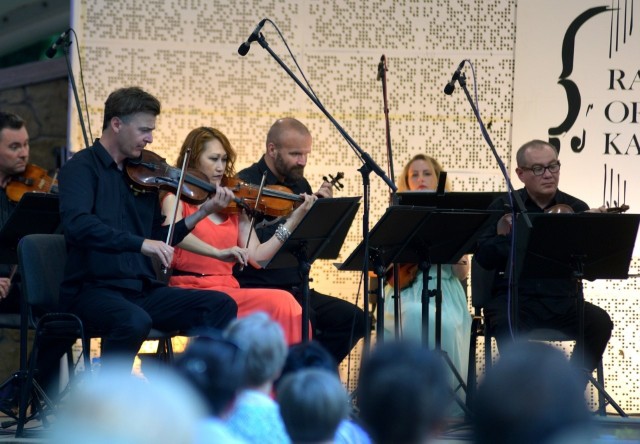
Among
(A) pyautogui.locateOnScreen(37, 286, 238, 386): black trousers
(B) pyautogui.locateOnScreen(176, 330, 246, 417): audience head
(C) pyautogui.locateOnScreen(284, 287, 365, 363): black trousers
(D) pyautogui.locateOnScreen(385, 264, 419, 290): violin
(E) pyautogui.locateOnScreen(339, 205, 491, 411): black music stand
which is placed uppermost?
(E) pyautogui.locateOnScreen(339, 205, 491, 411): black music stand

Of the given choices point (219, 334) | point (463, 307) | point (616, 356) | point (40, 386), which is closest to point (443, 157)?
point (463, 307)

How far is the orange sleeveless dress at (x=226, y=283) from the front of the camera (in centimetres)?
468

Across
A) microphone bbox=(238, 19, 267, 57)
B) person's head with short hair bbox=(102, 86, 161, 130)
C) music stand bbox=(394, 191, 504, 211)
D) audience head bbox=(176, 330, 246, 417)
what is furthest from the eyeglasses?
audience head bbox=(176, 330, 246, 417)

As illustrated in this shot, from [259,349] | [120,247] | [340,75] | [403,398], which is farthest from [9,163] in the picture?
[403,398]

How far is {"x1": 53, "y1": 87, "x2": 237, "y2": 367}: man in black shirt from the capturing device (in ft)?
13.0

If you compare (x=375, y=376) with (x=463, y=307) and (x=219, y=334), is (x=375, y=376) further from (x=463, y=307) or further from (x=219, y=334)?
(x=463, y=307)

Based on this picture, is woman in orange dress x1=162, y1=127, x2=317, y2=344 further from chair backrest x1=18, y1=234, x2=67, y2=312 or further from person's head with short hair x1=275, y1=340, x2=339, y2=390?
person's head with short hair x1=275, y1=340, x2=339, y2=390

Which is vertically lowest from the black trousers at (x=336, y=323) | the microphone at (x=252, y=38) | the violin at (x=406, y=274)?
the black trousers at (x=336, y=323)

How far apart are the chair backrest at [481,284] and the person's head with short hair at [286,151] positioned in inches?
39.5

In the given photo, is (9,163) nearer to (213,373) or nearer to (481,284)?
(481,284)

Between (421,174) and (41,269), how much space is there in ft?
7.55

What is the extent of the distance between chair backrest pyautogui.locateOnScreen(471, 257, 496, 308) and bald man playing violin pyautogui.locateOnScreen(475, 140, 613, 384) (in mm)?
30

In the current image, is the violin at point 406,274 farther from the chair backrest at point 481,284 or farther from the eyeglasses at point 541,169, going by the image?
the eyeglasses at point 541,169

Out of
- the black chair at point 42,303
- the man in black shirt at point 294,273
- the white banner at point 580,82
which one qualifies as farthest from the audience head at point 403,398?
the white banner at point 580,82
